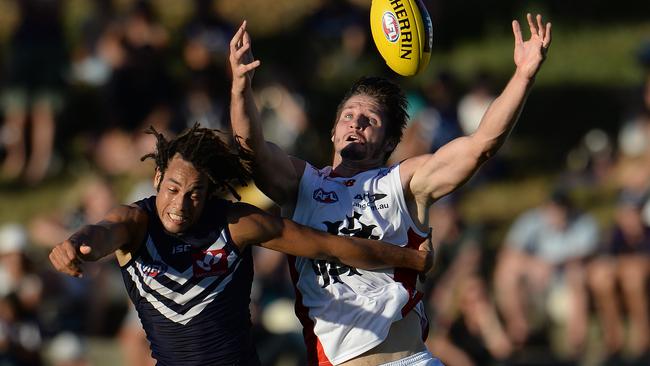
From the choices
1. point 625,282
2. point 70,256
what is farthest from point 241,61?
point 625,282

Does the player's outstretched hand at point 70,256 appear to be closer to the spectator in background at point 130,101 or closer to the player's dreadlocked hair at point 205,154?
the player's dreadlocked hair at point 205,154

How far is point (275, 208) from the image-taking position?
12.0 m

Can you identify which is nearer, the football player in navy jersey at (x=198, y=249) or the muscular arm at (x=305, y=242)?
the football player in navy jersey at (x=198, y=249)

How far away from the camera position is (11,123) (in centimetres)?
1418

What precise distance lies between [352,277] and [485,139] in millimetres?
892

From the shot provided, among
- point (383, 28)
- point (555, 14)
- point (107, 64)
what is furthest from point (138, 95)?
point (383, 28)

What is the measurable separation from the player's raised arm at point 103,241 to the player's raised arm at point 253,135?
2.37 feet

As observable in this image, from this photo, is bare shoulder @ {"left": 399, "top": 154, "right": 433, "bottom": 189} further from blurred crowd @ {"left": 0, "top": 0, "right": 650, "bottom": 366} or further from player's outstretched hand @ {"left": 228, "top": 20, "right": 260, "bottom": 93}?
blurred crowd @ {"left": 0, "top": 0, "right": 650, "bottom": 366}

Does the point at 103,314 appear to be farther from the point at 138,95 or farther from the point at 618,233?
the point at 618,233

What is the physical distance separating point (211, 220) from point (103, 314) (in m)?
6.30

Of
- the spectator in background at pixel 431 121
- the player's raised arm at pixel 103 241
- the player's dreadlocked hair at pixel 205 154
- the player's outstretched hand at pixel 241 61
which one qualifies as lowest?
the player's raised arm at pixel 103 241

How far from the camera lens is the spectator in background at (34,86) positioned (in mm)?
14227

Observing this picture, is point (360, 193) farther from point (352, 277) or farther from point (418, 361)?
point (418, 361)

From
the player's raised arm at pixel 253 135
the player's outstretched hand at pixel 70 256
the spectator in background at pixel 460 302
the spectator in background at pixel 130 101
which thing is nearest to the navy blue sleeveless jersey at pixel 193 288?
the player's raised arm at pixel 253 135
